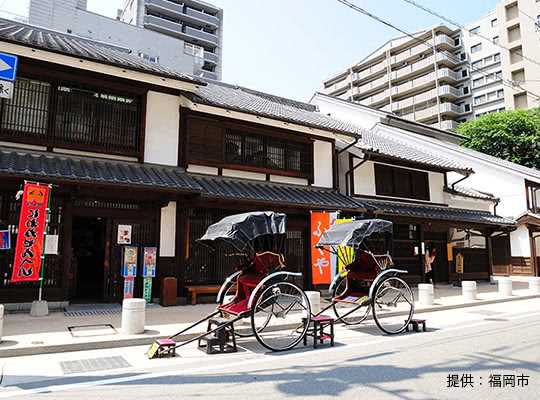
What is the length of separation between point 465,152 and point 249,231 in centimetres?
Answer: 2408

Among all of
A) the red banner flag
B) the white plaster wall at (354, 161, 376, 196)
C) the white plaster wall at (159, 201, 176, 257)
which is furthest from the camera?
the white plaster wall at (354, 161, 376, 196)

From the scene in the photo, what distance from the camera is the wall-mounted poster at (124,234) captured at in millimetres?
10922

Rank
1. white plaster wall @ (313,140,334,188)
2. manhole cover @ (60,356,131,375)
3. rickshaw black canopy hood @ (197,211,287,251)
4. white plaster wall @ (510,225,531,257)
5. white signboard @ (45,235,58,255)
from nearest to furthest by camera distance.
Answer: manhole cover @ (60,356,131,375) → rickshaw black canopy hood @ (197,211,287,251) → white signboard @ (45,235,58,255) → white plaster wall @ (313,140,334,188) → white plaster wall @ (510,225,531,257)

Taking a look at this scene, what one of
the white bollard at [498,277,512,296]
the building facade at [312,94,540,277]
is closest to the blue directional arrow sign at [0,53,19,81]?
the building facade at [312,94,540,277]

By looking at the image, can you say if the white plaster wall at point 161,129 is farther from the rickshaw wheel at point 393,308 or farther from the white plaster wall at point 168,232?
the rickshaw wheel at point 393,308

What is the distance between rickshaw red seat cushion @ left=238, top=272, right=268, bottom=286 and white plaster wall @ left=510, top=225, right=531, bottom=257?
21.2 meters

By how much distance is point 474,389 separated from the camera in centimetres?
479

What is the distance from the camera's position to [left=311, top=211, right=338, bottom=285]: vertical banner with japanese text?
534 inches

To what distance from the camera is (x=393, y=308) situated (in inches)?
444

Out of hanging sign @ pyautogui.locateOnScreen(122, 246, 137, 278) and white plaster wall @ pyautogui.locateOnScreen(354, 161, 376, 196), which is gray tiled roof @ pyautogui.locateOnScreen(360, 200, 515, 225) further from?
hanging sign @ pyautogui.locateOnScreen(122, 246, 137, 278)

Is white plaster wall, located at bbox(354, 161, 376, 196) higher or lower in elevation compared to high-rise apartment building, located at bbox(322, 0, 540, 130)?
lower

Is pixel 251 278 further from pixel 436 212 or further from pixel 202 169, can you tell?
pixel 436 212

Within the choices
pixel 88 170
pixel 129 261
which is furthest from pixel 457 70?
pixel 88 170

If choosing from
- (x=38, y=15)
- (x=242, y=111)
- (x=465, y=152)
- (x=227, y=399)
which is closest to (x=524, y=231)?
(x=465, y=152)
